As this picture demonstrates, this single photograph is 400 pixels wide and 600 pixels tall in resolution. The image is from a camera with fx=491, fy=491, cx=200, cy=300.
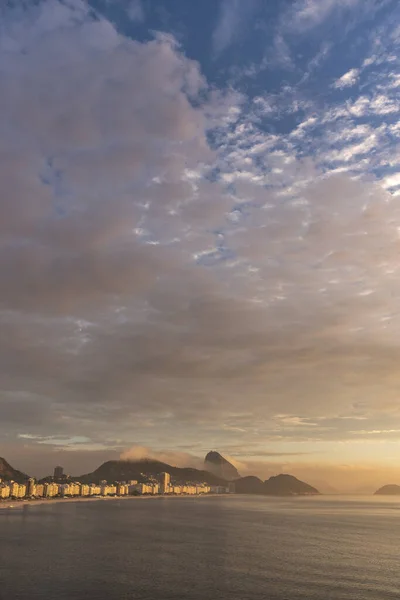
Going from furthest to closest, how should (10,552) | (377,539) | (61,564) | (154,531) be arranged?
(154,531)
(377,539)
(10,552)
(61,564)

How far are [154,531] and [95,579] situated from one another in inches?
3562

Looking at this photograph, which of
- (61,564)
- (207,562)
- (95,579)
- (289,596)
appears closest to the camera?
(289,596)

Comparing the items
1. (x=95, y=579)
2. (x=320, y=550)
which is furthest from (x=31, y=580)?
(x=320, y=550)

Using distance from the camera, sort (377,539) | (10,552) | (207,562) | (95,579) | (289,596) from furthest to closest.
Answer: (377,539)
(10,552)
(207,562)
(95,579)
(289,596)

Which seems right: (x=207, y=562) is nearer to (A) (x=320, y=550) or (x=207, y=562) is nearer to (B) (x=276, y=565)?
(B) (x=276, y=565)

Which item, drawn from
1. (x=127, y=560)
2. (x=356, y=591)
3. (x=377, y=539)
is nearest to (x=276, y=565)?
(x=356, y=591)

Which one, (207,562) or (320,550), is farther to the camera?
(320,550)

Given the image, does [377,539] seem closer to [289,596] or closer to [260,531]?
[260,531]

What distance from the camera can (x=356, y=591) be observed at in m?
76.8

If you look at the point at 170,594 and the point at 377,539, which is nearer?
the point at 170,594

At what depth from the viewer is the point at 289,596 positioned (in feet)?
237

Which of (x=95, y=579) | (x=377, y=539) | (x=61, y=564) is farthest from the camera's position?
(x=377, y=539)

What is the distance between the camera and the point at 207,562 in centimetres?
10106

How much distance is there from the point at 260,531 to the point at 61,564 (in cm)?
9242
